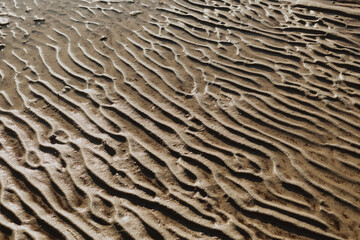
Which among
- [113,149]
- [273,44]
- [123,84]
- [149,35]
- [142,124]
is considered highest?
[273,44]

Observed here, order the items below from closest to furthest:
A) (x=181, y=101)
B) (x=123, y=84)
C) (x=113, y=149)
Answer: (x=113, y=149), (x=181, y=101), (x=123, y=84)

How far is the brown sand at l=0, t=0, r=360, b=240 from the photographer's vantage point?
282cm

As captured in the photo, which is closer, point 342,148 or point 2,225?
point 2,225

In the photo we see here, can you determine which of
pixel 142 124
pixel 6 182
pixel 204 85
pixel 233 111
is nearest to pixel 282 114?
pixel 233 111

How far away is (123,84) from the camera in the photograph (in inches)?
169

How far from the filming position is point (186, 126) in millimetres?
3625

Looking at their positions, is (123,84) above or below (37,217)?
above

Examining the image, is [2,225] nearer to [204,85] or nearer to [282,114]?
Result: [204,85]

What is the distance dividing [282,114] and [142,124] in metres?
1.63

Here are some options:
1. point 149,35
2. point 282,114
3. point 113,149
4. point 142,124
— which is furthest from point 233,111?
point 149,35

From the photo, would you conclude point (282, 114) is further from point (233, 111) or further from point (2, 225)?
point (2, 225)

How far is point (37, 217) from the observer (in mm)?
2877

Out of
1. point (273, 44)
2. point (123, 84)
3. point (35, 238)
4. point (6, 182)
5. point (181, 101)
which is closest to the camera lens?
point (35, 238)

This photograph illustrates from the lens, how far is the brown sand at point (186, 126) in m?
2.82
